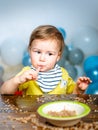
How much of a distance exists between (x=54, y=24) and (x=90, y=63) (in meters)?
0.57

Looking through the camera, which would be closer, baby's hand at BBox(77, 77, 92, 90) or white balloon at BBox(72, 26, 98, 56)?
baby's hand at BBox(77, 77, 92, 90)

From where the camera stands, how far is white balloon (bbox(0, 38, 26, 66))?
3449 mm

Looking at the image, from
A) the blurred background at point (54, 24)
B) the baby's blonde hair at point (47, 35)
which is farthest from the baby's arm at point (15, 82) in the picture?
the blurred background at point (54, 24)

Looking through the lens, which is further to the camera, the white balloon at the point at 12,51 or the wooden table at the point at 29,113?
the white balloon at the point at 12,51

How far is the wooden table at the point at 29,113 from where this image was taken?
1.58 metres

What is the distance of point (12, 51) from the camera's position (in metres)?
3.45

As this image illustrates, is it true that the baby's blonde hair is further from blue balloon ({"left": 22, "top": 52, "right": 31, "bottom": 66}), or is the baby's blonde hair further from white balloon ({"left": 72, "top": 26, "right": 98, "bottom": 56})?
white balloon ({"left": 72, "top": 26, "right": 98, "bottom": 56})

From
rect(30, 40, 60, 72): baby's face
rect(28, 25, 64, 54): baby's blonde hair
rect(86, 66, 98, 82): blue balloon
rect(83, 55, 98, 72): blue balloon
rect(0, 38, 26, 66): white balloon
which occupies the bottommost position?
rect(86, 66, 98, 82): blue balloon

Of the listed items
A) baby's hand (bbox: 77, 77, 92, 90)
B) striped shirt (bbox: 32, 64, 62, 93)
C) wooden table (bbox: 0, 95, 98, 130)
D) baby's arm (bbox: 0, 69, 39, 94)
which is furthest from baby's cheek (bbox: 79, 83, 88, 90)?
striped shirt (bbox: 32, 64, 62, 93)

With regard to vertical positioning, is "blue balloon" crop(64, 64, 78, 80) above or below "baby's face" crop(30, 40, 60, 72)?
below

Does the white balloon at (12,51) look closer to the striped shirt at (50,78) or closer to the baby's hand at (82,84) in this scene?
the striped shirt at (50,78)

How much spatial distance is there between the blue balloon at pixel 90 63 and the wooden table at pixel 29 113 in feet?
4.55

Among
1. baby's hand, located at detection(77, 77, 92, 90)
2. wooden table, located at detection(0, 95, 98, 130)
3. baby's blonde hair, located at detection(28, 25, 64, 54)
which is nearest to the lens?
wooden table, located at detection(0, 95, 98, 130)

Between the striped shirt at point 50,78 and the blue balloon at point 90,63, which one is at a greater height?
the striped shirt at point 50,78
